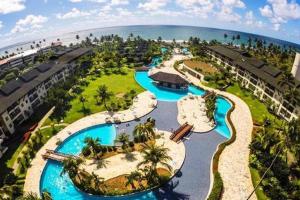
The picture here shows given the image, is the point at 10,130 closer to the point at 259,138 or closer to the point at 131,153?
the point at 131,153

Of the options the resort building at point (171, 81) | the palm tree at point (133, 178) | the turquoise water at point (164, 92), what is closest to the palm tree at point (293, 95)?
the turquoise water at point (164, 92)

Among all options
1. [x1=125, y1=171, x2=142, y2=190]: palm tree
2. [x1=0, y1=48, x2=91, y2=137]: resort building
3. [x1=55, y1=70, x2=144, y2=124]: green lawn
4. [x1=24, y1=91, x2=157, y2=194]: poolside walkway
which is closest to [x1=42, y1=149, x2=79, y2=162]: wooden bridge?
[x1=24, y1=91, x2=157, y2=194]: poolside walkway

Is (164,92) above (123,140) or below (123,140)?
above

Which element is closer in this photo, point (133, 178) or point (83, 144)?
point (133, 178)

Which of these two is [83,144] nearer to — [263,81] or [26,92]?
[26,92]

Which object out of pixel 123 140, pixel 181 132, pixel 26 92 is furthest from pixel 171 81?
pixel 26 92

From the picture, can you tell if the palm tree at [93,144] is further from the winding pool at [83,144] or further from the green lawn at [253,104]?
the green lawn at [253,104]

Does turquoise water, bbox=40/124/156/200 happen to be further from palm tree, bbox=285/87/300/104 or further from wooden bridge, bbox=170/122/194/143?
palm tree, bbox=285/87/300/104
